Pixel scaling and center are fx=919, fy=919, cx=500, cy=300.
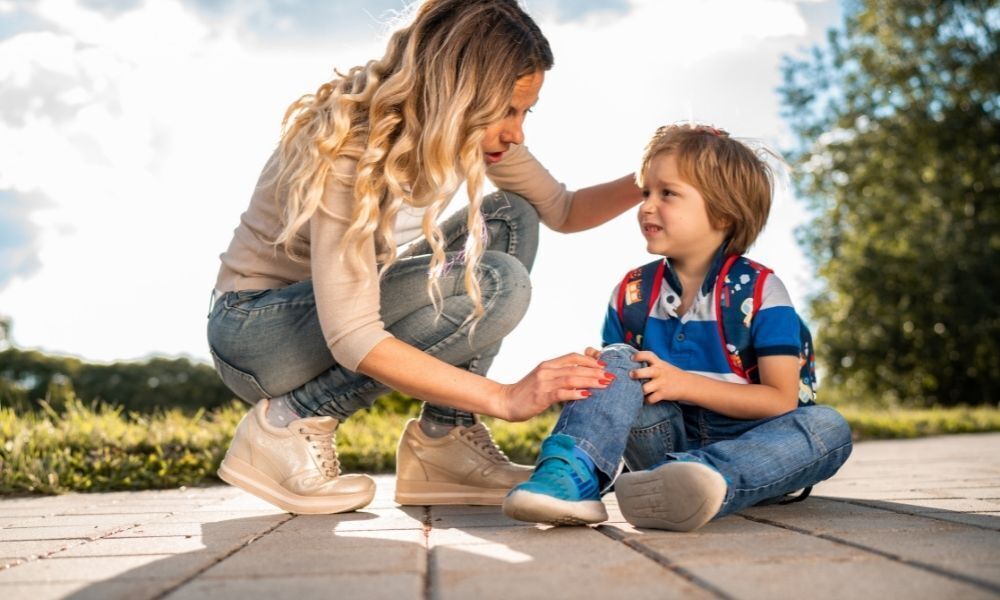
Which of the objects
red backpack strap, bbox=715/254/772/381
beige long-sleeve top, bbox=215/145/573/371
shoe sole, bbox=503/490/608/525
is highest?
beige long-sleeve top, bbox=215/145/573/371

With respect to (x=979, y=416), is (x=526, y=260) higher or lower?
higher

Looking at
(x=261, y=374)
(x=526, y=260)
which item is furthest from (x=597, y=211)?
(x=261, y=374)

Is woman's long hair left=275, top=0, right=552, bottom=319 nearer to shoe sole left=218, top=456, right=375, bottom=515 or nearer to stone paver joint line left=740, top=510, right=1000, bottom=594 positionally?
shoe sole left=218, top=456, right=375, bottom=515

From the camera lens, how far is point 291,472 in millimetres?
2598

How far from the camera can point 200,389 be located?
11.9 meters

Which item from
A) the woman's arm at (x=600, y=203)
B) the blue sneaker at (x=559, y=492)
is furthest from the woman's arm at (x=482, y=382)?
the woman's arm at (x=600, y=203)

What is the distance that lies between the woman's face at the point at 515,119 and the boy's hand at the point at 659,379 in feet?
2.23

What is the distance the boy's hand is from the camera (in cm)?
225

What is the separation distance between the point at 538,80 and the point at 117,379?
1157 centimetres

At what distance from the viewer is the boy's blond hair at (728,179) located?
2.69 m

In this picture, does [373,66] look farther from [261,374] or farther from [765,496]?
[765,496]

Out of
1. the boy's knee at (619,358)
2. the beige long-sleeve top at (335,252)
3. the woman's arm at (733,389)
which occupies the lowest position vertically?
the woman's arm at (733,389)

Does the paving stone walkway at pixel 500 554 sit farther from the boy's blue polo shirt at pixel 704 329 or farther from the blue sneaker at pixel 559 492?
the boy's blue polo shirt at pixel 704 329

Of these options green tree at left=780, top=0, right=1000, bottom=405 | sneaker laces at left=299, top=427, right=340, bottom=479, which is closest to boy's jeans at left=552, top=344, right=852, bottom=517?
sneaker laces at left=299, top=427, right=340, bottom=479
